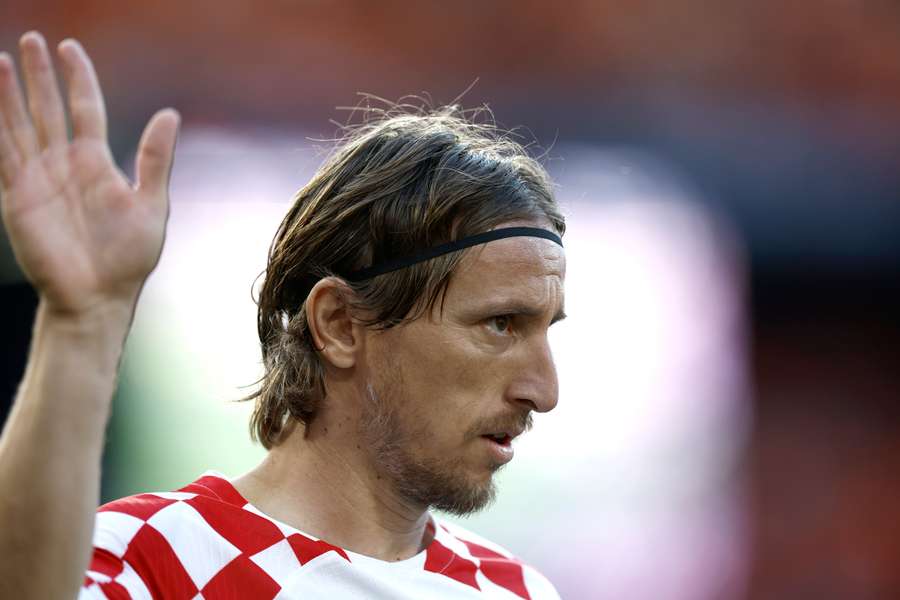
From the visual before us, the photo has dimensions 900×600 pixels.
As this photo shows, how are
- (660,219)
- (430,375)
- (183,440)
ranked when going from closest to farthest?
(430,375)
(183,440)
(660,219)

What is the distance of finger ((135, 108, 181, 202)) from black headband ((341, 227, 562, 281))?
94 centimetres

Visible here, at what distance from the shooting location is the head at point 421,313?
2.59 meters

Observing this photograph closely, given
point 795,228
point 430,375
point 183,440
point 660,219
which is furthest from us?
point 795,228

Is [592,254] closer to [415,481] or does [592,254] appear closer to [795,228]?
[795,228]

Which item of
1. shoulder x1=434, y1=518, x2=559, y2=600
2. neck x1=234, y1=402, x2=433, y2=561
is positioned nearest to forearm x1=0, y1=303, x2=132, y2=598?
neck x1=234, y1=402, x2=433, y2=561

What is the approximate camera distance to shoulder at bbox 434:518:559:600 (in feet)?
9.50

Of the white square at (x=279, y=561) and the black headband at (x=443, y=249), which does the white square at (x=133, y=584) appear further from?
the black headband at (x=443, y=249)

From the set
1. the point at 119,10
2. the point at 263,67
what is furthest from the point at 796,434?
the point at 119,10

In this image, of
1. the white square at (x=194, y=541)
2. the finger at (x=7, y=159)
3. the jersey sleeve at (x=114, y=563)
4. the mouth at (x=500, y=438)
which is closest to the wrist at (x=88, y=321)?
the finger at (x=7, y=159)

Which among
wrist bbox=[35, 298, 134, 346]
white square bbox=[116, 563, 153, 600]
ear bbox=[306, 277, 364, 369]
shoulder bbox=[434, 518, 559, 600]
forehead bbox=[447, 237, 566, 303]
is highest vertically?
forehead bbox=[447, 237, 566, 303]

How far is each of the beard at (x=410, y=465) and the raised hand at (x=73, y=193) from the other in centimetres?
97

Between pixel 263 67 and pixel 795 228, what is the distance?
3.81m

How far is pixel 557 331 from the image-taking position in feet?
23.0

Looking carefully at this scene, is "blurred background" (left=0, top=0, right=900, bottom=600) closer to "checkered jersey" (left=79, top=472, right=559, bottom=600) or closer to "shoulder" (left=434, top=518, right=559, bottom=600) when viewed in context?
"shoulder" (left=434, top=518, right=559, bottom=600)
